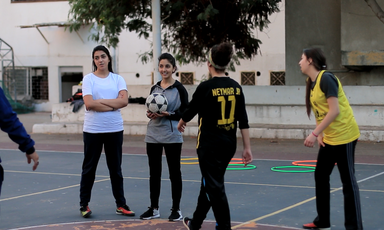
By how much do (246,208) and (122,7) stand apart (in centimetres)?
1240

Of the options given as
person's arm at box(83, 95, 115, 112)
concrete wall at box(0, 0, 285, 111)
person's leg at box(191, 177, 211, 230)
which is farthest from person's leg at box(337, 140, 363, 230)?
concrete wall at box(0, 0, 285, 111)

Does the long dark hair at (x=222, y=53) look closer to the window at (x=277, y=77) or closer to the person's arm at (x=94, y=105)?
the person's arm at (x=94, y=105)

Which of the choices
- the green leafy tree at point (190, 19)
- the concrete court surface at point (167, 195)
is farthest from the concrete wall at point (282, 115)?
the green leafy tree at point (190, 19)

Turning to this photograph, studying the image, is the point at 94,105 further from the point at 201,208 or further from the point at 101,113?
the point at 201,208

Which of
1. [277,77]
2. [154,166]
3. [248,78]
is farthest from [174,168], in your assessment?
[248,78]

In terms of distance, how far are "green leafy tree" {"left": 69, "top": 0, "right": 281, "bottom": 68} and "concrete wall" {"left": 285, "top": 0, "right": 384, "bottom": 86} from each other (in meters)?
1.18

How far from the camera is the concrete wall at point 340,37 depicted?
59.9ft

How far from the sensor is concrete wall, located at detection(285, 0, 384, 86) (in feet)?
59.9

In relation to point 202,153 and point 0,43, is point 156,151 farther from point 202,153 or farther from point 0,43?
point 0,43

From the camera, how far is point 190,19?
1998 cm

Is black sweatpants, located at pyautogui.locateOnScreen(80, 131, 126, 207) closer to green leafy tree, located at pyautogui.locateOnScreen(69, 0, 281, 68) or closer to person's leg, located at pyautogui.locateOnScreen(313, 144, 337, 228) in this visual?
person's leg, located at pyautogui.locateOnScreen(313, 144, 337, 228)

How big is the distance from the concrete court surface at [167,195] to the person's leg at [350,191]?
46 centimetres

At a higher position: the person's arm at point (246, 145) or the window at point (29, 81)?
the window at point (29, 81)

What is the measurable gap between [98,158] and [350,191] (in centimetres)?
312
